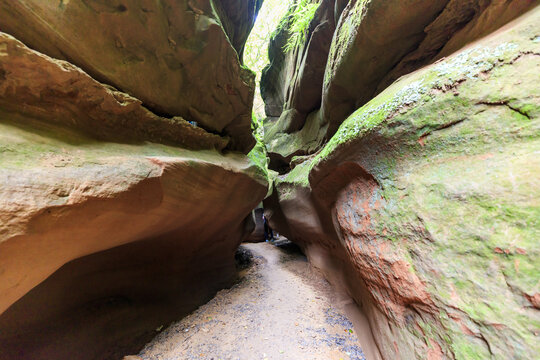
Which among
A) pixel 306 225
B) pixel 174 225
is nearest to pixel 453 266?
pixel 174 225

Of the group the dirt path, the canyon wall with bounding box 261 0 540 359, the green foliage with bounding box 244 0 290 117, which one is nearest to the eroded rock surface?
the canyon wall with bounding box 261 0 540 359

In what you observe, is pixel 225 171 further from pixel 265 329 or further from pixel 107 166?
pixel 265 329

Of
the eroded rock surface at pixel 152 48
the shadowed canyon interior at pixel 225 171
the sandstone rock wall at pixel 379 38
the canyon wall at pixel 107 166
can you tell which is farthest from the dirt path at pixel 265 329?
the sandstone rock wall at pixel 379 38

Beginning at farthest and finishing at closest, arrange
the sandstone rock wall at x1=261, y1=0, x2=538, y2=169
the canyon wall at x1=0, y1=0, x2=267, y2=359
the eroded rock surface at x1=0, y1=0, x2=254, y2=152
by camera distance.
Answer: the sandstone rock wall at x1=261, y1=0, x2=538, y2=169
the eroded rock surface at x1=0, y1=0, x2=254, y2=152
the canyon wall at x1=0, y1=0, x2=267, y2=359

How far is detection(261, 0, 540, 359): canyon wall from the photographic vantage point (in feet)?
3.47

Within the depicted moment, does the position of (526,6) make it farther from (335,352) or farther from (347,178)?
(335,352)

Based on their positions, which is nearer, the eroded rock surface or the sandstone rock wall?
the eroded rock surface

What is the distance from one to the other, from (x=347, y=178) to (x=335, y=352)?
7.86 ft

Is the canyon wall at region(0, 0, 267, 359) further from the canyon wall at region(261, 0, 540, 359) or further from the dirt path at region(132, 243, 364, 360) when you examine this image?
the canyon wall at region(261, 0, 540, 359)

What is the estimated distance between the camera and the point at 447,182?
4.81 feet

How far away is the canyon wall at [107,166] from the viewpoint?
157 centimetres

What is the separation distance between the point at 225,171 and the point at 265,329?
278cm

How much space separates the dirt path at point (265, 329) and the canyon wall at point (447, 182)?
633 millimetres

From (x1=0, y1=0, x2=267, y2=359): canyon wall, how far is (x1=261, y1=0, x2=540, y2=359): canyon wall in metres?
2.47
